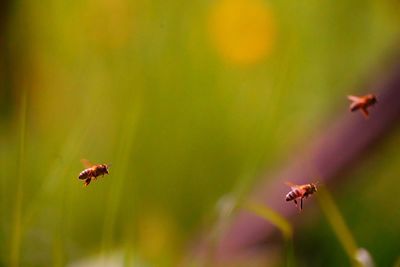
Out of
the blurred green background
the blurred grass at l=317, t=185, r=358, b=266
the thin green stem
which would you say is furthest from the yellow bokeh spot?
the thin green stem

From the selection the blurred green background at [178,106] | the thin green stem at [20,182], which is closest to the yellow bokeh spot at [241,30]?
the blurred green background at [178,106]

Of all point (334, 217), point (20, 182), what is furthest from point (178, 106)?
point (20, 182)

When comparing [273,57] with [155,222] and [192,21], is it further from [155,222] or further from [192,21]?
[155,222]

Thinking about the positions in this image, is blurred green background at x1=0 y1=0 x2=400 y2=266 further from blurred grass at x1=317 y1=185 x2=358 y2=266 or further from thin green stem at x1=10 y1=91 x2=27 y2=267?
thin green stem at x1=10 y1=91 x2=27 y2=267

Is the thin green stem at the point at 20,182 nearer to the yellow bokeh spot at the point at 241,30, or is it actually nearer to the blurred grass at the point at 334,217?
the blurred grass at the point at 334,217

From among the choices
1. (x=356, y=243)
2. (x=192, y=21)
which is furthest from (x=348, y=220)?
(x=192, y=21)

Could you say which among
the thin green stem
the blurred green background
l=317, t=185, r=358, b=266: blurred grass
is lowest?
the thin green stem

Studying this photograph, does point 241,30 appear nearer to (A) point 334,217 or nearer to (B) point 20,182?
(A) point 334,217
